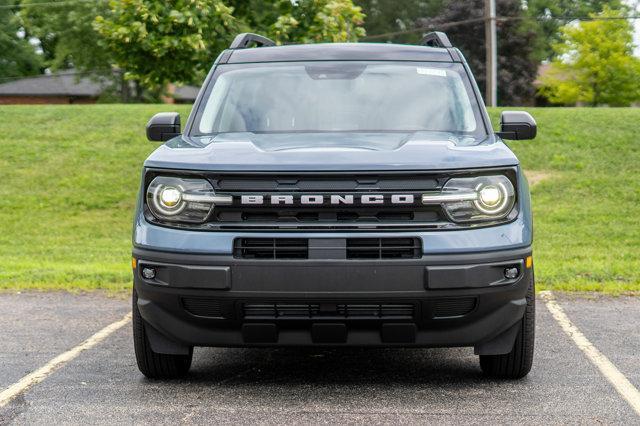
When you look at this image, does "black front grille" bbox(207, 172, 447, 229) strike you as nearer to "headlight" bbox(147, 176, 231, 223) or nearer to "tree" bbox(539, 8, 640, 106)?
"headlight" bbox(147, 176, 231, 223)

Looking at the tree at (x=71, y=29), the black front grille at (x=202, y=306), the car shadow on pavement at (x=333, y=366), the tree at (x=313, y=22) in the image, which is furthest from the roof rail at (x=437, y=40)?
the tree at (x=71, y=29)

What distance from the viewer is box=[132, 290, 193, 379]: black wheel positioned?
18.8 ft

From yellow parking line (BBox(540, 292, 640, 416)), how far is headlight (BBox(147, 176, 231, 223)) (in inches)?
88.1

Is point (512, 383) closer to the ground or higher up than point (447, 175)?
closer to the ground

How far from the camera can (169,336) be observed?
5523 mm

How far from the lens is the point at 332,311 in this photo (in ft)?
17.2

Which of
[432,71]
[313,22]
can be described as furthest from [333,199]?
[313,22]

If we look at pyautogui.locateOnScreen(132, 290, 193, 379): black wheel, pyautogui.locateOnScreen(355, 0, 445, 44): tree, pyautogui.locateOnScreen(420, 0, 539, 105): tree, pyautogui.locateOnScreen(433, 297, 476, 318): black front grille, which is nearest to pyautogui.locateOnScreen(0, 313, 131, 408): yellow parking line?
pyautogui.locateOnScreen(132, 290, 193, 379): black wheel

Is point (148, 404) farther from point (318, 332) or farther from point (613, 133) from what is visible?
point (613, 133)

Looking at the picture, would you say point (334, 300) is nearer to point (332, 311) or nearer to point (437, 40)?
point (332, 311)

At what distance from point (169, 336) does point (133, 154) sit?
17.5m

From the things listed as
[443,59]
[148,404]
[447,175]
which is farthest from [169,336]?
[443,59]

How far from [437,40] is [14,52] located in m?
59.2

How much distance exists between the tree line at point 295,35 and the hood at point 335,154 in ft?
28.7
